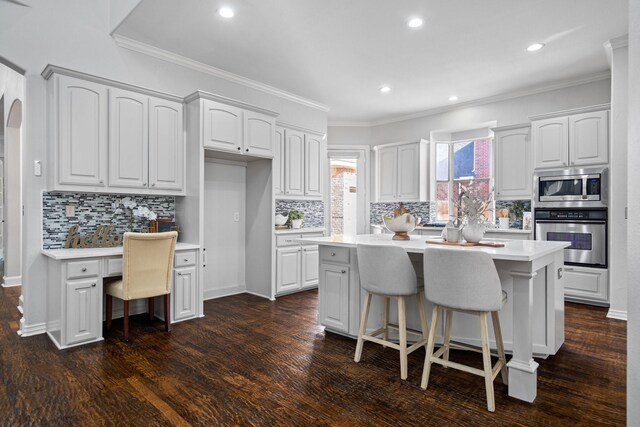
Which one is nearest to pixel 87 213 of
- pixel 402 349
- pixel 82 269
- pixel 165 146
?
pixel 82 269

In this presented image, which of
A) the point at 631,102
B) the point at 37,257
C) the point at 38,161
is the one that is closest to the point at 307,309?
the point at 37,257

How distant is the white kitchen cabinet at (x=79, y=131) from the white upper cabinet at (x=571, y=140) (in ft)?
16.7

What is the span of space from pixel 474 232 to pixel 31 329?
3.91 metres

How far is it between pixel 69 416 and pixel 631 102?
2896 millimetres

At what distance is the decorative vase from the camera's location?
272 cm

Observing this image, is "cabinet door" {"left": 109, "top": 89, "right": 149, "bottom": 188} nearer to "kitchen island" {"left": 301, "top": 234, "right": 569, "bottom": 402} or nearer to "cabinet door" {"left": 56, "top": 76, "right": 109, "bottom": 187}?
"cabinet door" {"left": 56, "top": 76, "right": 109, "bottom": 187}

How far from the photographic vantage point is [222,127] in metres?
4.14

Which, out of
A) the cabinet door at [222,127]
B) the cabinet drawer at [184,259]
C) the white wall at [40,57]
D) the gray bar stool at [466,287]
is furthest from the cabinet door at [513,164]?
the white wall at [40,57]

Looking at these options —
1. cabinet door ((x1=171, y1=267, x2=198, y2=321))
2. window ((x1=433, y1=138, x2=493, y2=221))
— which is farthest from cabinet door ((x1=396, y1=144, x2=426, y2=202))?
cabinet door ((x1=171, y1=267, x2=198, y2=321))

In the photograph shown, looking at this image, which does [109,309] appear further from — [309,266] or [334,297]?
[309,266]

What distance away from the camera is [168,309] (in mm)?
3533

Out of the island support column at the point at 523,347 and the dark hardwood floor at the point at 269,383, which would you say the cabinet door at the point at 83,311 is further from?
the island support column at the point at 523,347

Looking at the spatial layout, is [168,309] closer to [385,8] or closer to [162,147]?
[162,147]

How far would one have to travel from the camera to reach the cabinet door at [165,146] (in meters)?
3.84
